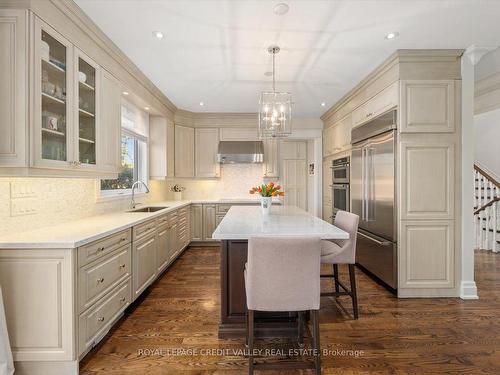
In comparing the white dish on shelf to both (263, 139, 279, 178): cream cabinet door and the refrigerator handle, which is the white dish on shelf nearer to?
the refrigerator handle

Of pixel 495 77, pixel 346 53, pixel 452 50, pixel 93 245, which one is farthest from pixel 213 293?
pixel 495 77

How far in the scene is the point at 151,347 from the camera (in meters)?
2.07

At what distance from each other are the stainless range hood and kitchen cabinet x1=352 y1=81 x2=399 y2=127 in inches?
75.7

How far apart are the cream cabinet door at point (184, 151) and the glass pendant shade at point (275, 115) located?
9.11 feet

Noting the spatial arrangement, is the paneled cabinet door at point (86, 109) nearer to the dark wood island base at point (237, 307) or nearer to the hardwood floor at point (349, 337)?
the dark wood island base at point (237, 307)

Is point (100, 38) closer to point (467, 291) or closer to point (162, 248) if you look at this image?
point (162, 248)

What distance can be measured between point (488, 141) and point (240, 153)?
17.0 feet

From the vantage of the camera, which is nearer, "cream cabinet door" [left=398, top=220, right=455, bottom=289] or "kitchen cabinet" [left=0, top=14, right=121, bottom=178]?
"kitchen cabinet" [left=0, top=14, right=121, bottom=178]

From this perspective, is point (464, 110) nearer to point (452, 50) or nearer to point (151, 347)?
point (452, 50)

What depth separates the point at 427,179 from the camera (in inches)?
113

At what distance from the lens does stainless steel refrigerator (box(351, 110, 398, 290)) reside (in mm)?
2967

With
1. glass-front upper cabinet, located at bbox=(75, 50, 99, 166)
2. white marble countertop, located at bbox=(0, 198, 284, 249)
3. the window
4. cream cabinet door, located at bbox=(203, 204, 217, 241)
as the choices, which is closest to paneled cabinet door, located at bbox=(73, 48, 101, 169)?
glass-front upper cabinet, located at bbox=(75, 50, 99, 166)

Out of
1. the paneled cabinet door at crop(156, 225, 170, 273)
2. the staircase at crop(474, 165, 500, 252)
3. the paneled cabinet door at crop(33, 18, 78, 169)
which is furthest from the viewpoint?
the staircase at crop(474, 165, 500, 252)

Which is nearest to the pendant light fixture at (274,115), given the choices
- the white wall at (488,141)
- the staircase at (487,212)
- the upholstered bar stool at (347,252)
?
the upholstered bar stool at (347,252)
